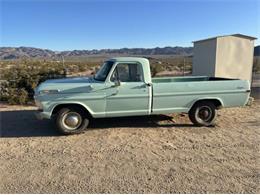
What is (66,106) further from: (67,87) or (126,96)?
(126,96)

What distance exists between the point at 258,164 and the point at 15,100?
29.3 feet

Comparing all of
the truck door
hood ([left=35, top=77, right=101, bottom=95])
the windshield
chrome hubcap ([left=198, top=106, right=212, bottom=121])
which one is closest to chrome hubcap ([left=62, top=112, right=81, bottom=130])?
hood ([left=35, top=77, right=101, bottom=95])

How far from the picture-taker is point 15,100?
32.4 ft

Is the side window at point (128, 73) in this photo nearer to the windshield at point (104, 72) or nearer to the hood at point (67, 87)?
the windshield at point (104, 72)

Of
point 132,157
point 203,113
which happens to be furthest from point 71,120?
point 203,113

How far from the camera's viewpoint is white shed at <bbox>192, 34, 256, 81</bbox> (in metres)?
10.8

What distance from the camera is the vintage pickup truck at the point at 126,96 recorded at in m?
5.77

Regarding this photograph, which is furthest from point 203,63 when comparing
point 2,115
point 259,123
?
point 2,115

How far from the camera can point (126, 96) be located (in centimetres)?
605

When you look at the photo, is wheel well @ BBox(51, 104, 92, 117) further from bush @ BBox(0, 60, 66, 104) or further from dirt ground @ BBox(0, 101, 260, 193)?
bush @ BBox(0, 60, 66, 104)

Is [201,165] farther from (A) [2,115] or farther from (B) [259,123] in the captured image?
(A) [2,115]

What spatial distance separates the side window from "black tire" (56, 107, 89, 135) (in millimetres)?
1203

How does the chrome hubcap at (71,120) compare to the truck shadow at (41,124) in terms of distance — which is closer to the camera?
the chrome hubcap at (71,120)

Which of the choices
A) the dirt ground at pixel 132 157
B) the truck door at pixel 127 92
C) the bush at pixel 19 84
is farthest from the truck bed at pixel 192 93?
the bush at pixel 19 84
